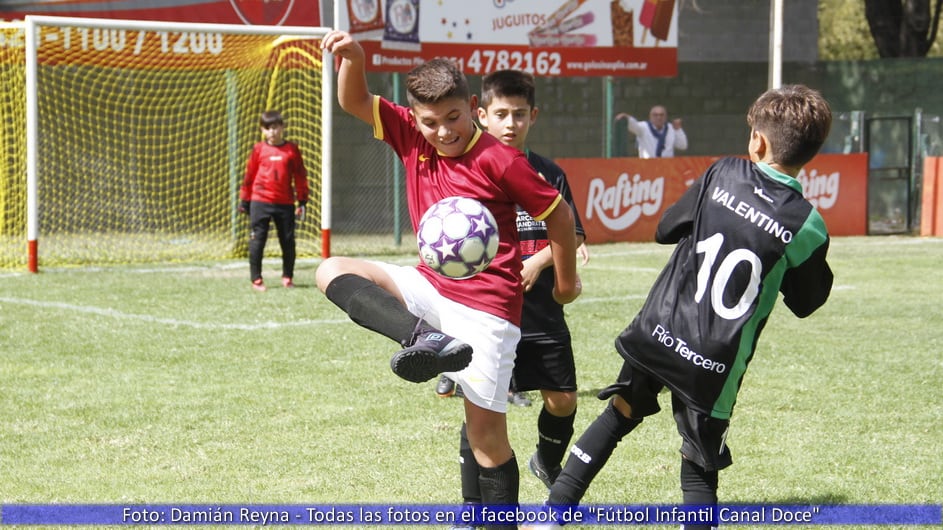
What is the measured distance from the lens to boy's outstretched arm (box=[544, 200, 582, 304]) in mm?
4309

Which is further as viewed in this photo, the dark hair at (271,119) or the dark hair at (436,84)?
the dark hair at (271,119)

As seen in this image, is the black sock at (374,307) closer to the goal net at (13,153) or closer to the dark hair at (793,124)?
the dark hair at (793,124)

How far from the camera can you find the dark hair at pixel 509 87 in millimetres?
5410

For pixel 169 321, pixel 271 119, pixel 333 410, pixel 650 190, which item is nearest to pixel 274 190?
pixel 271 119

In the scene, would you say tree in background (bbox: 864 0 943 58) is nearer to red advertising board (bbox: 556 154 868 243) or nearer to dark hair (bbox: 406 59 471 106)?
red advertising board (bbox: 556 154 868 243)

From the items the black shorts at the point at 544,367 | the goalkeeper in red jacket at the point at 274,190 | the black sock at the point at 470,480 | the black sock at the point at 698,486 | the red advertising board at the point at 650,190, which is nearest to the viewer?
the black sock at the point at 698,486

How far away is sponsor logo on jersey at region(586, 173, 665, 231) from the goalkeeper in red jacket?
6109mm

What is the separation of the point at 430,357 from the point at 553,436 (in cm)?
160

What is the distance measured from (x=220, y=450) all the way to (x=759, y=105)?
3216mm

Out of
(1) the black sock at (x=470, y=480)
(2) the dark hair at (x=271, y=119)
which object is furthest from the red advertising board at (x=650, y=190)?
(1) the black sock at (x=470, y=480)

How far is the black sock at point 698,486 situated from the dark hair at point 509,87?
6.12 ft

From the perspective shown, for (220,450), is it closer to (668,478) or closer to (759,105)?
(668,478)

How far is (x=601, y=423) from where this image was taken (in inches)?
179

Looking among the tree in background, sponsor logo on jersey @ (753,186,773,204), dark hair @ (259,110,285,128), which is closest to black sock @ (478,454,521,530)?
sponsor logo on jersey @ (753,186,773,204)
